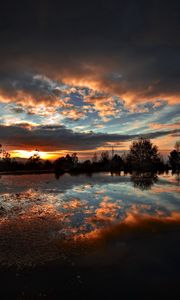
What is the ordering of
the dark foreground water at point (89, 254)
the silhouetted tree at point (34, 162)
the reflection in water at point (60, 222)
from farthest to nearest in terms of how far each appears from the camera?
the silhouetted tree at point (34, 162), the reflection in water at point (60, 222), the dark foreground water at point (89, 254)

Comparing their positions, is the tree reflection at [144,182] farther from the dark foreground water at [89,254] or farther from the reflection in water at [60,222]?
the dark foreground water at [89,254]

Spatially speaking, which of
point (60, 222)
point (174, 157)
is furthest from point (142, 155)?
point (60, 222)

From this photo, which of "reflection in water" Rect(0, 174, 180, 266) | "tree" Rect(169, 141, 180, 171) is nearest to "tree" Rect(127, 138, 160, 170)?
"tree" Rect(169, 141, 180, 171)

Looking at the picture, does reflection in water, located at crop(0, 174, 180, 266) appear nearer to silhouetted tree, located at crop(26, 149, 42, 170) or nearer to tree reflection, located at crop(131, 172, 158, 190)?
tree reflection, located at crop(131, 172, 158, 190)

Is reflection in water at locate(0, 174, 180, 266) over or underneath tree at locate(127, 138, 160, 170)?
underneath

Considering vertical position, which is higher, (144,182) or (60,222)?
(144,182)

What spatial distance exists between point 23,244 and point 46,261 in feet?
7.17

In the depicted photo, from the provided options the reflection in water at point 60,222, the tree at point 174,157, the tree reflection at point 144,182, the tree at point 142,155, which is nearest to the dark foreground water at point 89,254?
the reflection in water at point 60,222

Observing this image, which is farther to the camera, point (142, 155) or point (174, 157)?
point (174, 157)

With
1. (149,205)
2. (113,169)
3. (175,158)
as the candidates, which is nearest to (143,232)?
(149,205)

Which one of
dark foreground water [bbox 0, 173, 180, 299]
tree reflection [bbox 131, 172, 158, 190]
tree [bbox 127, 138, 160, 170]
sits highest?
tree [bbox 127, 138, 160, 170]

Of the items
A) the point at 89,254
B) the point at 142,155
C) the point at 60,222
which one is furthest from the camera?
the point at 142,155

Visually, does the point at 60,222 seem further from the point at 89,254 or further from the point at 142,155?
the point at 142,155

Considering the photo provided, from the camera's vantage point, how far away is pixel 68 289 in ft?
24.3
